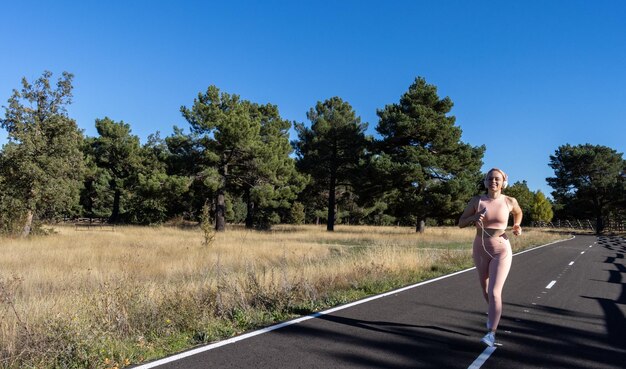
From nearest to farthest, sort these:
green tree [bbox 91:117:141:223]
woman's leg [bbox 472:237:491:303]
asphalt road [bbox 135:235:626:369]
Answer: asphalt road [bbox 135:235:626:369] → woman's leg [bbox 472:237:491:303] → green tree [bbox 91:117:141:223]

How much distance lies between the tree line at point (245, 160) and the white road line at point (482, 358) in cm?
1597

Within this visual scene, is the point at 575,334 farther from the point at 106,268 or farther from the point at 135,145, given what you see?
the point at 135,145

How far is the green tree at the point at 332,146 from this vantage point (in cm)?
4416

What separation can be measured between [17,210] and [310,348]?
25174 mm

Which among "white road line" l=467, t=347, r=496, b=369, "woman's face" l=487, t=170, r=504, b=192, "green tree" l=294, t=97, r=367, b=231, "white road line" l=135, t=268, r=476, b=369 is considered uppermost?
"green tree" l=294, t=97, r=367, b=231

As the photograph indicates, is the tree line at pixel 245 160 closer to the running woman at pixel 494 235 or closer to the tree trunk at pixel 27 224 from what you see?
the tree trunk at pixel 27 224

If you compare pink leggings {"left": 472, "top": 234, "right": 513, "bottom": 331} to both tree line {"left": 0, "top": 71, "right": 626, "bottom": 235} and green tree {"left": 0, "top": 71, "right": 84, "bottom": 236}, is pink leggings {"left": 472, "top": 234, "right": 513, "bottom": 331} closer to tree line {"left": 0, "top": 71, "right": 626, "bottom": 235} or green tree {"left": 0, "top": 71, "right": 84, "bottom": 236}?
tree line {"left": 0, "top": 71, "right": 626, "bottom": 235}

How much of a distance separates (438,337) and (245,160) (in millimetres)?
33198

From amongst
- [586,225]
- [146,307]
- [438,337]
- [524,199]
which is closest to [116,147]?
[146,307]

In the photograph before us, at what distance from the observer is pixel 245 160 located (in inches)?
1495

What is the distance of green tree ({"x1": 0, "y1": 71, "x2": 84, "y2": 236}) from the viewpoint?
23688 mm

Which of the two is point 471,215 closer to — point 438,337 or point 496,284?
point 496,284

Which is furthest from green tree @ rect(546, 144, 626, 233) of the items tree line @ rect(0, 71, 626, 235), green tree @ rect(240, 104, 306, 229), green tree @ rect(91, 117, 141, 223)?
green tree @ rect(91, 117, 141, 223)

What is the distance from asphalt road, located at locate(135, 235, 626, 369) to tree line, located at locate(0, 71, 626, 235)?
13851mm
